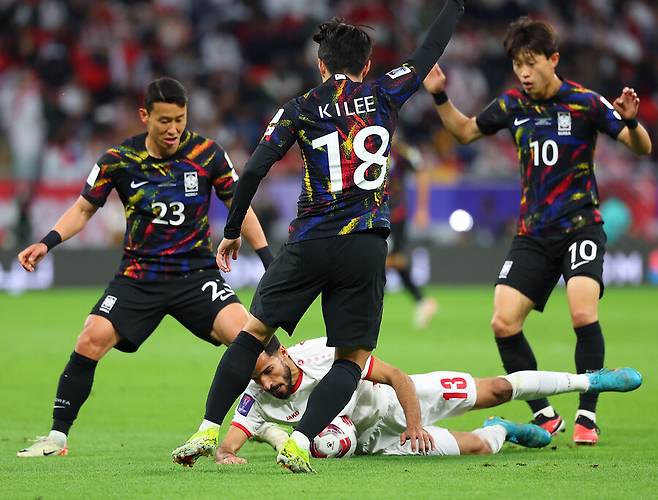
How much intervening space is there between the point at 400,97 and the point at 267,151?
73cm

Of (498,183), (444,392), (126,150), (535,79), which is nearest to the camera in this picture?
(444,392)

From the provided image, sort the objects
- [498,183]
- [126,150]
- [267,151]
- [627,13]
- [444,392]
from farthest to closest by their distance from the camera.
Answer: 1. [627,13]
2. [498,183]
3. [126,150]
4. [444,392]
5. [267,151]

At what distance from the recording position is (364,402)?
22.4 ft

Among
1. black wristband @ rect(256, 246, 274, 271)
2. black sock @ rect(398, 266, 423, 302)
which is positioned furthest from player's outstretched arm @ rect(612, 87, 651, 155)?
black sock @ rect(398, 266, 423, 302)

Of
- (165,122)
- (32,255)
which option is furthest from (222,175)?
(32,255)

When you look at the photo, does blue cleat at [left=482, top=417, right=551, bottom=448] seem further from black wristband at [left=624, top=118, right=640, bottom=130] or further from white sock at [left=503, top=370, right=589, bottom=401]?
black wristband at [left=624, top=118, right=640, bottom=130]

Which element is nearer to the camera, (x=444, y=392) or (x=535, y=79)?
(x=444, y=392)

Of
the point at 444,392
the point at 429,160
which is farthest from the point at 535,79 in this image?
the point at 429,160

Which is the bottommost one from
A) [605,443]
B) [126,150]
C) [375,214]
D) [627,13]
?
[605,443]

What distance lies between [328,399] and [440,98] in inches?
113

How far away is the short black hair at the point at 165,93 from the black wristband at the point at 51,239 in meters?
0.92

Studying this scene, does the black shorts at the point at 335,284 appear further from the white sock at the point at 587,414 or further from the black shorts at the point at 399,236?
the black shorts at the point at 399,236

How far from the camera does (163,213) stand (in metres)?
7.36

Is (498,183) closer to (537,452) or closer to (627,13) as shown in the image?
(627,13)
